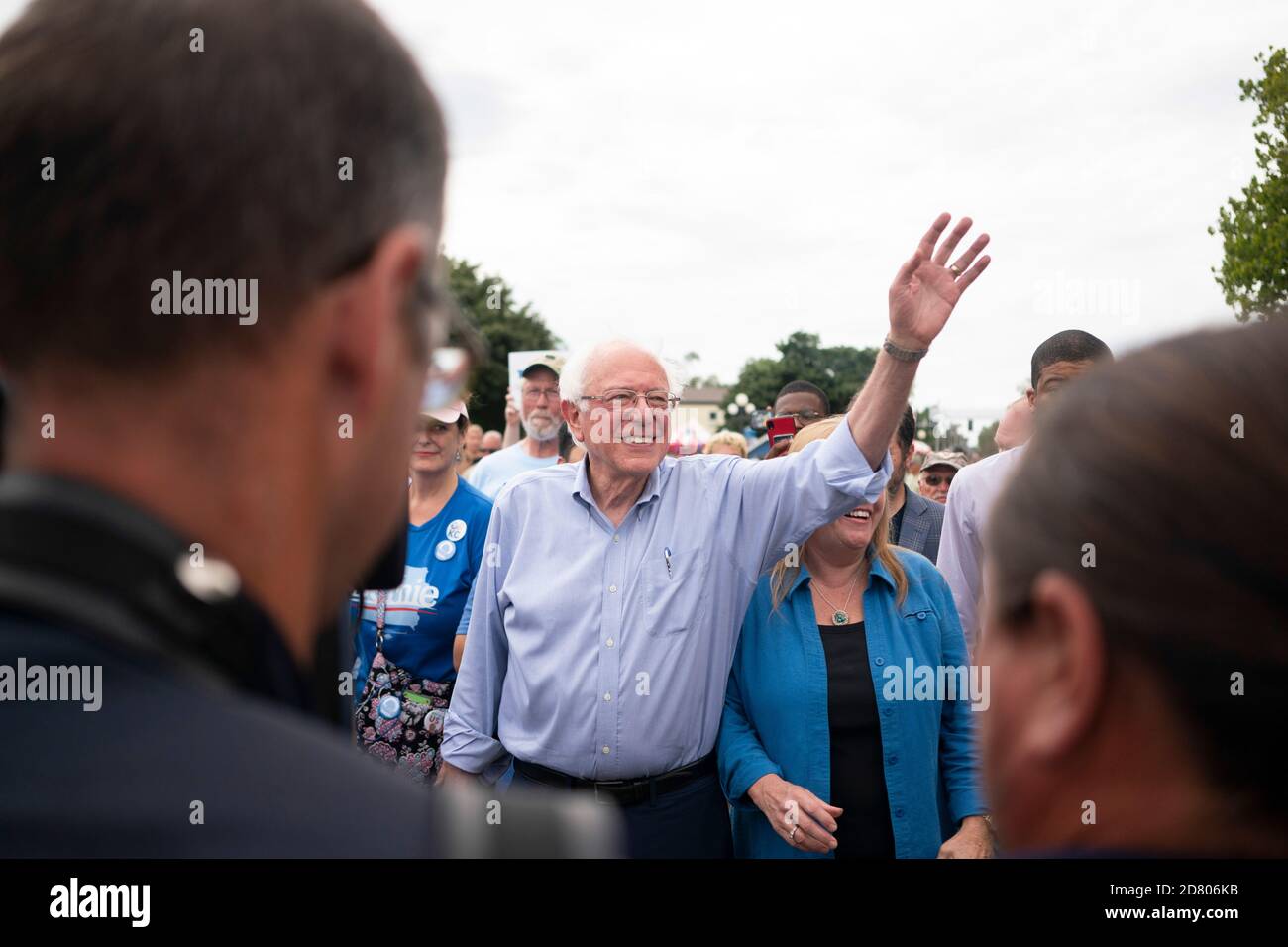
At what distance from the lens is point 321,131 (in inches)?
35.7

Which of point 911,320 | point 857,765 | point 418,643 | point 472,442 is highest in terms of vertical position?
point 472,442

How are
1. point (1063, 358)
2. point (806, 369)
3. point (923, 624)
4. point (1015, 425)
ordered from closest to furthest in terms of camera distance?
point (923, 624), point (1063, 358), point (1015, 425), point (806, 369)

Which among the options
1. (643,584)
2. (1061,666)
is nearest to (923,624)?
(643,584)

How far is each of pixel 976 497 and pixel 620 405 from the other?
158 centimetres

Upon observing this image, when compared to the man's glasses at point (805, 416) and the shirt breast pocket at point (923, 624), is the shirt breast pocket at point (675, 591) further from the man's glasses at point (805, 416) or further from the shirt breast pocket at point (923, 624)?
the man's glasses at point (805, 416)

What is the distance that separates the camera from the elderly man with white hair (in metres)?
3.27

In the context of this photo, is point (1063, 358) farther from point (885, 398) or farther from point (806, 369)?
point (806, 369)

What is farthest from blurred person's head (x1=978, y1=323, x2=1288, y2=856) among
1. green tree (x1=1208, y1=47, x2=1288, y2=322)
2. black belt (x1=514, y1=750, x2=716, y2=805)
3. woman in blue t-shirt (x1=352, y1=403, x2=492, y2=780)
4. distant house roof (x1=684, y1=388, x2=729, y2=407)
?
distant house roof (x1=684, y1=388, x2=729, y2=407)

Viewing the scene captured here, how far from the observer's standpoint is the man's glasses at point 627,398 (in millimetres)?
3824

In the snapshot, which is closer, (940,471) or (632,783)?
(632,783)

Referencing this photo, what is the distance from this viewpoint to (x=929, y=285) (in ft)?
10.7

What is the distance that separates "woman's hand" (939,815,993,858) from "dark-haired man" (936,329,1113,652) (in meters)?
0.90

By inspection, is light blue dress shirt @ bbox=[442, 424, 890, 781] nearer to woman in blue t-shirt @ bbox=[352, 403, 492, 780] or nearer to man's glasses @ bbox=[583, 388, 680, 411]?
man's glasses @ bbox=[583, 388, 680, 411]

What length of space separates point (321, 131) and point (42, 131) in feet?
0.71
